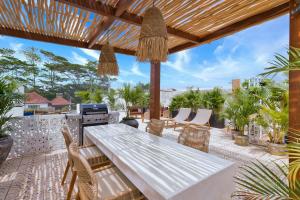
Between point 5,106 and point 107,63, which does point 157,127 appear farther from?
point 5,106

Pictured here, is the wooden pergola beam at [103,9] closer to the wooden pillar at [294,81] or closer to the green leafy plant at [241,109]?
the wooden pillar at [294,81]

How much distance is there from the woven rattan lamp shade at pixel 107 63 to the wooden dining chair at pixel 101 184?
1.57 metres

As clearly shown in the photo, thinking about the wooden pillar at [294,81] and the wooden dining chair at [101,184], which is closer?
the wooden dining chair at [101,184]

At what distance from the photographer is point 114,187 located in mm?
1405

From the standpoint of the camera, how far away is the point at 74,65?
14297 mm

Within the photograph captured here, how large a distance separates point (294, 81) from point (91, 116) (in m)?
Answer: 3.58

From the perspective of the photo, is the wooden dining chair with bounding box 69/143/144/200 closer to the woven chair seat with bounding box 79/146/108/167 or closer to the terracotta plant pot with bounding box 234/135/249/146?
the woven chair seat with bounding box 79/146/108/167

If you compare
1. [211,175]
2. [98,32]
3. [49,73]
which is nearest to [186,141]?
[211,175]

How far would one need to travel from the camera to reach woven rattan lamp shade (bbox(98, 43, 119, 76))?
2666 millimetres

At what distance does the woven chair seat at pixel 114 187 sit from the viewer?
125cm

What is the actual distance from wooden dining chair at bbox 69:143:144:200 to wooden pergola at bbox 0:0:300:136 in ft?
6.65

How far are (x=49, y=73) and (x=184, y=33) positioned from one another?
1324cm

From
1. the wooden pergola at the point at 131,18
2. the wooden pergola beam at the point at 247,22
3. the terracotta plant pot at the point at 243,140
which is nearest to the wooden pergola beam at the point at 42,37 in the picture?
the wooden pergola at the point at 131,18

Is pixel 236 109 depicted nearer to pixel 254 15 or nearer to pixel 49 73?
pixel 254 15
